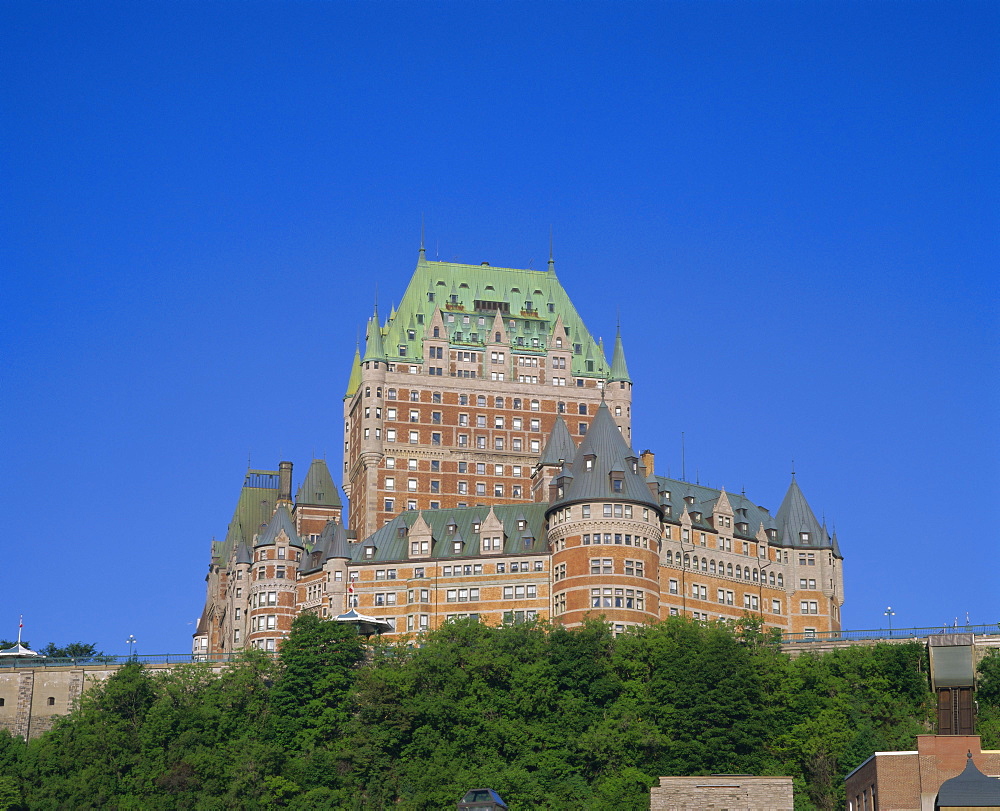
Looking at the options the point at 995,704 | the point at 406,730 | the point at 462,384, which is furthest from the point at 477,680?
the point at 462,384

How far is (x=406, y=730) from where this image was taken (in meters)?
138

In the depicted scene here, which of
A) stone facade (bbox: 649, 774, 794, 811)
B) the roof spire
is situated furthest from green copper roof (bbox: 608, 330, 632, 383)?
stone facade (bbox: 649, 774, 794, 811)

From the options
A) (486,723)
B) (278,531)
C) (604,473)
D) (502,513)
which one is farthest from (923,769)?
(278,531)

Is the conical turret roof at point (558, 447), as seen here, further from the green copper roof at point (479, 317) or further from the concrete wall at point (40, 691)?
the concrete wall at point (40, 691)

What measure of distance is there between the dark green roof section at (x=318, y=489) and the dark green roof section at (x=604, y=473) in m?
37.5

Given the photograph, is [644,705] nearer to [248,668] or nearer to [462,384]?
[248,668]

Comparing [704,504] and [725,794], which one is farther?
[704,504]

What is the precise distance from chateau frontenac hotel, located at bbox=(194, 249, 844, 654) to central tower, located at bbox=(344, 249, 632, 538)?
188 millimetres

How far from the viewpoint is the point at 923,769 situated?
104125mm

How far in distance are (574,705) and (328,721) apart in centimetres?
1874

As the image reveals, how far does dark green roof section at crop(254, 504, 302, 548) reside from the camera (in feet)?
572

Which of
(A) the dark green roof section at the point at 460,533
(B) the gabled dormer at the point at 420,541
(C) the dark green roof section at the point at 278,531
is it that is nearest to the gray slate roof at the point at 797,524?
(A) the dark green roof section at the point at 460,533

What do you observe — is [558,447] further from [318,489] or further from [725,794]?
[725,794]

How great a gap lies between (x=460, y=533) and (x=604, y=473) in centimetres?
1569
